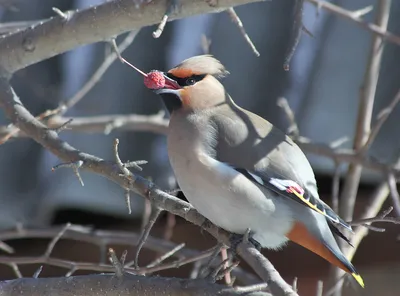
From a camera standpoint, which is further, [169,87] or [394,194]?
[169,87]

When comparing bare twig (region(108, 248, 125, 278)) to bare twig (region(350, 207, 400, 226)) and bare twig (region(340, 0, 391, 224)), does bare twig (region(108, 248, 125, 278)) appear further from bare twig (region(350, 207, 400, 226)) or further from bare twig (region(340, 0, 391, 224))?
bare twig (region(340, 0, 391, 224))

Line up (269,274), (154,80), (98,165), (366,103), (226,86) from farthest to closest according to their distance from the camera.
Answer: (226,86) < (366,103) < (154,80) < (98,165) < (269,274)

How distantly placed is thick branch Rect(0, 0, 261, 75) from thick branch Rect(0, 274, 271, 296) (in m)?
0.66

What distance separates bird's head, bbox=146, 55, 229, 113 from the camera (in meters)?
2.10

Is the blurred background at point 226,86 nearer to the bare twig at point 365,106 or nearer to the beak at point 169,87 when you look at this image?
the bare twig at point 365,106

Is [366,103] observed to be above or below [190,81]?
below

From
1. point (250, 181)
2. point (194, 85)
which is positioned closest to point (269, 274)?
point (250, 181)

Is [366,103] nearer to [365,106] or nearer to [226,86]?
[365,106]

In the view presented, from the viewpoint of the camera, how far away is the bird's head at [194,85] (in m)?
2.10

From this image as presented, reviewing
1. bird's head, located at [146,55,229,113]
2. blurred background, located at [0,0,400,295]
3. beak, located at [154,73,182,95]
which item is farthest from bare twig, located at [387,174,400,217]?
blurred background, located at [0,0,400,295]

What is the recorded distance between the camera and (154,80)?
1983 mm

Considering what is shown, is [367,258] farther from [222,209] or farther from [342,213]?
[222,209]

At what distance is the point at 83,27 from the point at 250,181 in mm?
624

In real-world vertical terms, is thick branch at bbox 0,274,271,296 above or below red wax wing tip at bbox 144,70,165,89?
below
